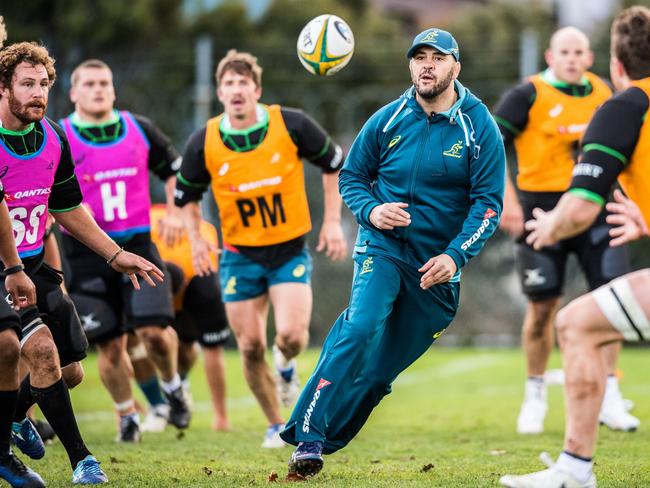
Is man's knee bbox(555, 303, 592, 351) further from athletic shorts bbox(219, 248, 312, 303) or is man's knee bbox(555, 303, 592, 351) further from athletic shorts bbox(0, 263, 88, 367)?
athletic shorts bbox(219, 248, 312, 303)

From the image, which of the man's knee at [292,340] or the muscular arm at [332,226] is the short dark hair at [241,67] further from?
the man's knee at [292,340]

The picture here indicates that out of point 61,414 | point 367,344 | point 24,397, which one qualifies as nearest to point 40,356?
point 61,414

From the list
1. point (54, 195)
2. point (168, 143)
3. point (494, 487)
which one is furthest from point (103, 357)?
point (494, 487)

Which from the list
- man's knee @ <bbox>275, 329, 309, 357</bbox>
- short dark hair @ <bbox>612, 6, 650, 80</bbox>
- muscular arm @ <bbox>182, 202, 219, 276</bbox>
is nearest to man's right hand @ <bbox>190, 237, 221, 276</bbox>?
muscular arm @ <bbox>182, 202, 219, 276</bbox>

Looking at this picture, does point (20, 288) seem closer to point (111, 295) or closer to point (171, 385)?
point (111, 295)

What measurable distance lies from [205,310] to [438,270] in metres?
4.55

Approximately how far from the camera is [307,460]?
648 centimetres

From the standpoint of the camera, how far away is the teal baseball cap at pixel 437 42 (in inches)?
264

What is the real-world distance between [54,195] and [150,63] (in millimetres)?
12541

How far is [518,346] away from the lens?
18641 millimetres

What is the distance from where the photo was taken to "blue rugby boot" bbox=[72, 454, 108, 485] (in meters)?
6.44

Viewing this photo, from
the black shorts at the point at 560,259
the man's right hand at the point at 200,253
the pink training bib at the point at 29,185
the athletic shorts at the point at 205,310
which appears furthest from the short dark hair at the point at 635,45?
the athletic shorts at the point at 205,310

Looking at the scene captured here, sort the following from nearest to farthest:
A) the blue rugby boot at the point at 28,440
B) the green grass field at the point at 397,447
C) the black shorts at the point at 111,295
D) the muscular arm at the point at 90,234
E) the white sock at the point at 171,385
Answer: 1. the green grass field at the point at 397,447
2. the muscular arm at the point at 90,234
3. the blue rugby boot at the point at 28,440
4. the black shorts at the point at 111,295
5. the white sock at the point at 171,385

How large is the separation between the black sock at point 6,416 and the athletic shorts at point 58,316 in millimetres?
709
